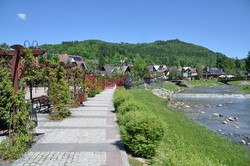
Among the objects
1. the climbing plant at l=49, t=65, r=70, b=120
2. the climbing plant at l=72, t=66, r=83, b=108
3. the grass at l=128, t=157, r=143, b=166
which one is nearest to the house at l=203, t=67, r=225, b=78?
the climbing plant at l=72, t=66, r=83, b=108

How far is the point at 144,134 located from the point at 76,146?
241cm

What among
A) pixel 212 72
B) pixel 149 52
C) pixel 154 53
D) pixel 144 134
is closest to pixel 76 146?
pixel 144 134

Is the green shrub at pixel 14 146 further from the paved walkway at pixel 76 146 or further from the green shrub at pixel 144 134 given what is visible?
the green shrub at pixel 144 134

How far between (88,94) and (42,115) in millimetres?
13336

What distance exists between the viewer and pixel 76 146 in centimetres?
824

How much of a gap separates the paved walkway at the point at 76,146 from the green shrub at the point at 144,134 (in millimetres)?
464

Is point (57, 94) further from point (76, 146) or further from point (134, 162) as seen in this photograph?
point (134, 162)

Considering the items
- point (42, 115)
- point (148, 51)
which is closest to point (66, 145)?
point (42, 115)

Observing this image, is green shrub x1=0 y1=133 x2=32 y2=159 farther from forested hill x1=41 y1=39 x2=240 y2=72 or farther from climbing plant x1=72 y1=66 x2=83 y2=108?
forested hill x1=41 y1=39 x2=240 y2=72

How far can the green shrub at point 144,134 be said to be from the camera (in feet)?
23.1

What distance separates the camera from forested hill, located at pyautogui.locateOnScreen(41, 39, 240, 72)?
117 metres

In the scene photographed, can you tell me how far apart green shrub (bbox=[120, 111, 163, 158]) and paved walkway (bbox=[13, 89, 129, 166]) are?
1.52 feet

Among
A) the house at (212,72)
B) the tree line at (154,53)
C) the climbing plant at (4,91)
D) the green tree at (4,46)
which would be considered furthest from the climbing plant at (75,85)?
the house at (212,72)

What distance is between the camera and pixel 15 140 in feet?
24.2
